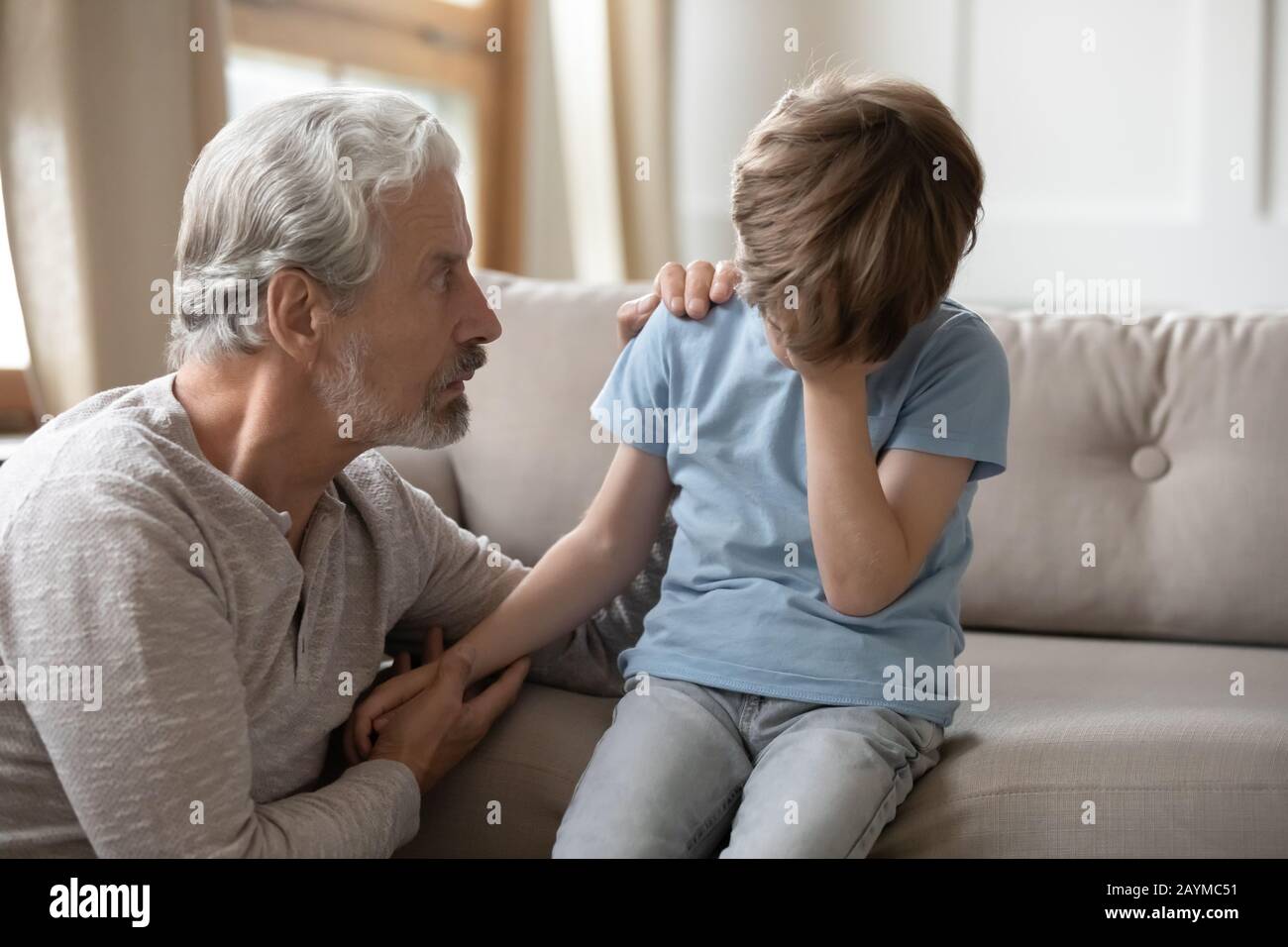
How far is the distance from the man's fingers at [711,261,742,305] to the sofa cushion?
46 cm

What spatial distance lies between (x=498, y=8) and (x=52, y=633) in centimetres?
263

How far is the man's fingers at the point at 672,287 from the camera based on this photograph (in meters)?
1.35

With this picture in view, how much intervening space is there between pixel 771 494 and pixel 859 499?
0.50 ft

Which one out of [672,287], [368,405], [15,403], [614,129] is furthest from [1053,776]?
[614,129]

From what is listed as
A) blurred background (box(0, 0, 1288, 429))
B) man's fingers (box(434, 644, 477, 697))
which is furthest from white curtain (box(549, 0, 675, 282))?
man's fingers (box(434, 644, 477, 697))

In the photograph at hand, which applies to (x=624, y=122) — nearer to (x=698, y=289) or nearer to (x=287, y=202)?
(x=698, y=289)

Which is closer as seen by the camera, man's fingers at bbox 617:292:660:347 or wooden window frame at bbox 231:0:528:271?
man's fingers at bbox 617:292:660:347

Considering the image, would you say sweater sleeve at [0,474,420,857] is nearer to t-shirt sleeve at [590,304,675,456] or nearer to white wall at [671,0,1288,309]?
t-shirt sleeve at [590,304,675,456]

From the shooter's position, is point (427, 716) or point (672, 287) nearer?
point (427, 716)

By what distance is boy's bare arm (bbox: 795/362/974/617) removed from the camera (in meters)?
1.14

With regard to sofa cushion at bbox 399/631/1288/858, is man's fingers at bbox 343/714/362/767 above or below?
above

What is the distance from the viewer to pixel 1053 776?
1.21 metres

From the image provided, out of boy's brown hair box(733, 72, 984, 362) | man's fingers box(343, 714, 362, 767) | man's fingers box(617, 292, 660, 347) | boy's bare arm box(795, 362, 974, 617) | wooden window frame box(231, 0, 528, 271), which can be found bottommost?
man's fingers box(343, 714, 362, 767)
